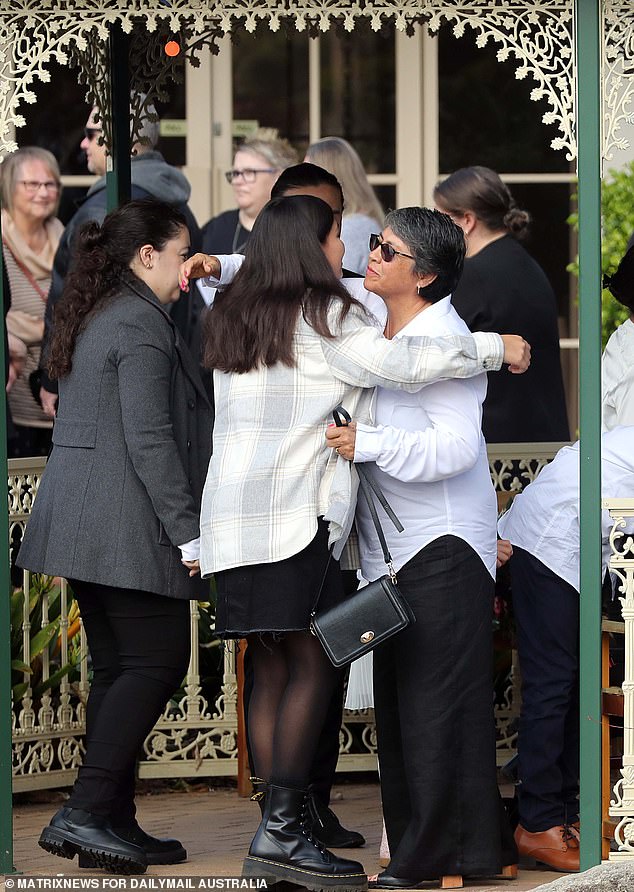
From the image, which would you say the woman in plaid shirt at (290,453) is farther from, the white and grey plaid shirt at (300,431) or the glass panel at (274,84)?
the glass panel at (274,84)

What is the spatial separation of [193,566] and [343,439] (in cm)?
65

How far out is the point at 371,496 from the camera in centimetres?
481

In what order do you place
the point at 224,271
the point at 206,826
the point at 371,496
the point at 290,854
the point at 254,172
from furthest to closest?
the point at 254,172 → the point at 206,826 → the point at 224,271 → the point at 371,496 → the point at 290,854

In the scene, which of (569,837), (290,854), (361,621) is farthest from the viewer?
(569,837)

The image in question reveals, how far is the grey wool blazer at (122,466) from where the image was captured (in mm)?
4938

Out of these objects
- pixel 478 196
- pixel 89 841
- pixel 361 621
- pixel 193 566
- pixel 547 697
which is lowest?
pixel 89 841

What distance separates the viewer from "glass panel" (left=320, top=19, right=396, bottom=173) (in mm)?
9102

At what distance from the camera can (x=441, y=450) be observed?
469 centimetres

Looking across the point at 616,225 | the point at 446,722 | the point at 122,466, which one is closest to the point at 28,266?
the point at 616,225

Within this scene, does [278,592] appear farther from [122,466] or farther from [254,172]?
[254,172]

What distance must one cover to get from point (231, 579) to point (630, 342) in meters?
1.70

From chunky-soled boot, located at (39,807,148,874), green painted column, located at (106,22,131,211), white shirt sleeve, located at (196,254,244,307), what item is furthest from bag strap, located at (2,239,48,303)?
chunky-soled boot, located at (39,807,148,874)

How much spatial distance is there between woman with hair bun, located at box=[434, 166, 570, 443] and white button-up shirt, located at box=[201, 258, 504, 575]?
7.61ft

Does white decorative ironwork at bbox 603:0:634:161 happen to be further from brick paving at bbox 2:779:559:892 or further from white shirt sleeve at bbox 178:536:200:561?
brick paving at bbox 2:779:559:892
